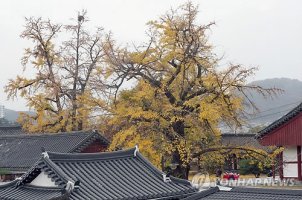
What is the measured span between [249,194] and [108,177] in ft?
17.3

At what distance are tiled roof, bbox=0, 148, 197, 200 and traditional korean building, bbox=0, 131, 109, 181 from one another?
1385 cm

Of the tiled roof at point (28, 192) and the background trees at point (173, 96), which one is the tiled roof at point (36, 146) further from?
the tiled roof at point (28, 192)

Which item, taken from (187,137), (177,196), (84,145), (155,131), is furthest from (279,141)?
(177,196)

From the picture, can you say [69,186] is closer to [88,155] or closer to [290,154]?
[88,155]

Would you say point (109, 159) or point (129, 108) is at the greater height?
point (129, 108)

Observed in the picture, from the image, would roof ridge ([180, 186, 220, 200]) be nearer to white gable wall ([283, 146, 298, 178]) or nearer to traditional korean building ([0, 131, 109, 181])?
white gable wall ([283, 146, 298, 178])

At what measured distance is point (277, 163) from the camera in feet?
96.2

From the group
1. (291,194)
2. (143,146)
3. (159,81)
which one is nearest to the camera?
(291,194)

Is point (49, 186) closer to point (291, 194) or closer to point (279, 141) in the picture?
point (291, 194)

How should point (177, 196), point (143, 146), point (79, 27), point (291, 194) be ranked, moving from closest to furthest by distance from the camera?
point (291, 194) < point (177, 196) < point (143, 146) < point (79, 27)

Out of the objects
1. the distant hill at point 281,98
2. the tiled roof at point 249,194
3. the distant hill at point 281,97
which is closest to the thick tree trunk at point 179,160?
the tiled roof at point 249,194

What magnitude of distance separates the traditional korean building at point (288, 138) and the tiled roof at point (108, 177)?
43.8 ft

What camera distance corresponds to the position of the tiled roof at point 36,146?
105ft

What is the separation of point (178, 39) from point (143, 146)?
631 cm
